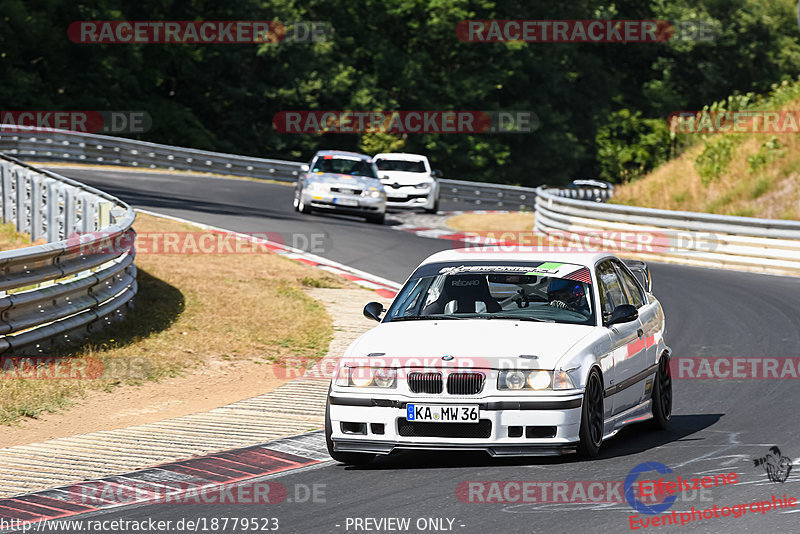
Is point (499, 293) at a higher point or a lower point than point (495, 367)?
higher

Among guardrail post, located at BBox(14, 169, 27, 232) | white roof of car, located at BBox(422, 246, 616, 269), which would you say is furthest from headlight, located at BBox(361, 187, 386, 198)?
white roof of car, located at BBox(422, 246, 616, 269)

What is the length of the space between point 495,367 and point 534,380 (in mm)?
262

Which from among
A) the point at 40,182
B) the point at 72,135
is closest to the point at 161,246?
the point at 40,182

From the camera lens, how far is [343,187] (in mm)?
28734

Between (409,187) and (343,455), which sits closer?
(343,455)

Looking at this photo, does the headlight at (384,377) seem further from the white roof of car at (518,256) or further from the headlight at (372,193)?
the headlight at (372,193)

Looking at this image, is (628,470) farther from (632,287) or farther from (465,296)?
(632,287)

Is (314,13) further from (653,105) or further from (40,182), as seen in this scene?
(40,182)

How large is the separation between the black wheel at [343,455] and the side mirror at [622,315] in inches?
77.4

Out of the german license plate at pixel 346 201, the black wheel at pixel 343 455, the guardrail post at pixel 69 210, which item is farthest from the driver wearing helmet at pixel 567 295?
the german license plate at pixel 346 201

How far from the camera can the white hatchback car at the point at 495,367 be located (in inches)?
309

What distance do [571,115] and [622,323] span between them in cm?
6223

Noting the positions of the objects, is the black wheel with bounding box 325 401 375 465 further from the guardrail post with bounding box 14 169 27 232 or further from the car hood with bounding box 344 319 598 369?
the guardrail post with bounding box 14 169 27 232

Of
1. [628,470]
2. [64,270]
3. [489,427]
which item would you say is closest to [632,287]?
[628,470]
